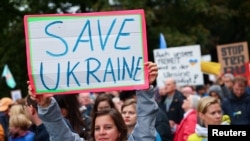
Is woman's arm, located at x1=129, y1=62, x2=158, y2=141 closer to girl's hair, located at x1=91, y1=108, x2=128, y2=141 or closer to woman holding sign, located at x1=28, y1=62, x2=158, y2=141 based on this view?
woman holding sign, located at x1=28, y1=62, x2=158, y2=141

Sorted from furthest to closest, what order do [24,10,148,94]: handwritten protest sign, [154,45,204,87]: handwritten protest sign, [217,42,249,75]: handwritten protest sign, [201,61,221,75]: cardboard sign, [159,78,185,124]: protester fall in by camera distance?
[217,42,249,75]: handwritten protest sign, [201,61,221,75]: cardboard sign, [154,45,204,87]: handwritten protest sign, [159,78,185,124]: protester, [24,10,148,94]: handwritten protest sign

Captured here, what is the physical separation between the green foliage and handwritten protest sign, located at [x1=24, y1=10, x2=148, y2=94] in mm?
19975

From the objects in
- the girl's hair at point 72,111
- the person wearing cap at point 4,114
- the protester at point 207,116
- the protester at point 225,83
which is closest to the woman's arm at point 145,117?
the girl's hair at point 72,111

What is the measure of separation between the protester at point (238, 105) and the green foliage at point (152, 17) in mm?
15156

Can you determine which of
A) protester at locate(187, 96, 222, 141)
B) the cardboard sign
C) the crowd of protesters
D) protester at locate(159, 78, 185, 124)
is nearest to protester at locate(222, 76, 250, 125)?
the crowd of protesters

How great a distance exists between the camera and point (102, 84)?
4.12m

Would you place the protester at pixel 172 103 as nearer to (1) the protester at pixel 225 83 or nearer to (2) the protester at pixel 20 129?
(1) the protester at pixel 225 83

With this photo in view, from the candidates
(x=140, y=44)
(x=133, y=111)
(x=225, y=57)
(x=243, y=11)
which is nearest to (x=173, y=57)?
(x=225, y=57)

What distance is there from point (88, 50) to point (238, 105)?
213 inches

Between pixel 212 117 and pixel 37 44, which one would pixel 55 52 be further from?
pixel 212 117

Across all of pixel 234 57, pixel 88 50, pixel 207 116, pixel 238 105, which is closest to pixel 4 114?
pixel 238 105

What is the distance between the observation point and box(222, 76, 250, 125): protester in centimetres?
909

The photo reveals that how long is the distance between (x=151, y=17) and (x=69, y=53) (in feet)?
68.9

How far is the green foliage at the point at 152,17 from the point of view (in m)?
24.8
